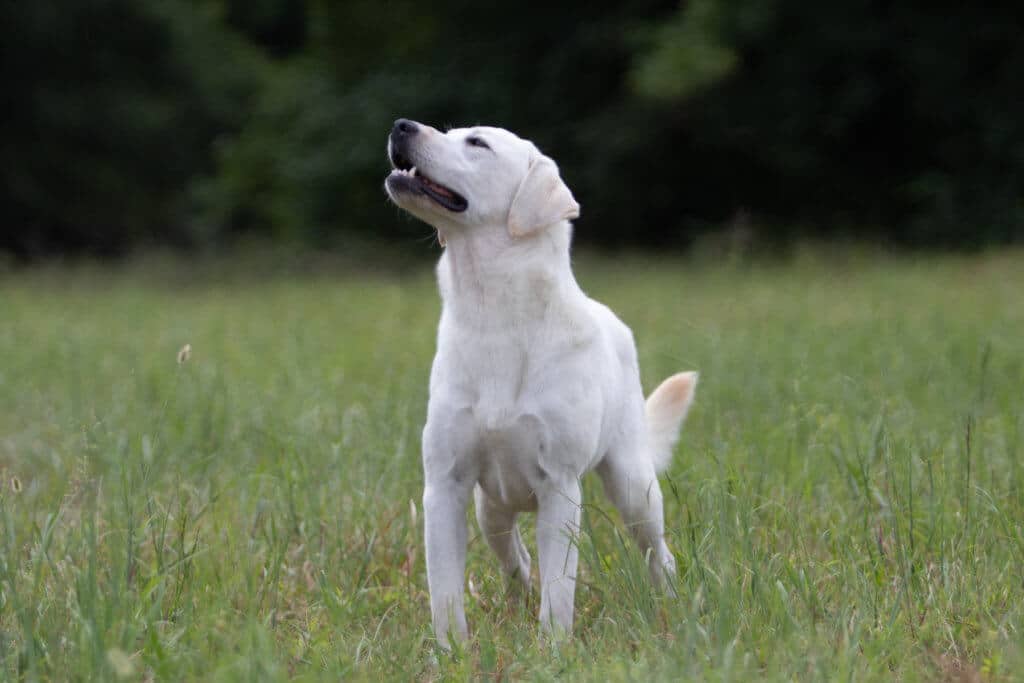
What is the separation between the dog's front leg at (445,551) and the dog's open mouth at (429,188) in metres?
0.76

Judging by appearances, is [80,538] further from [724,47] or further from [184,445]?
[724,47]

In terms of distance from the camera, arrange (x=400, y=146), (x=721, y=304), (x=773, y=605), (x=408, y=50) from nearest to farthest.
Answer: (x=773, y=605), (x=400, y=146), (x=721, y=304), (x=408, y=50)

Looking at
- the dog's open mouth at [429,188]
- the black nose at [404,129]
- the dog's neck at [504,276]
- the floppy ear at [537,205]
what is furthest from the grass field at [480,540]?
the black nose at [404,129]

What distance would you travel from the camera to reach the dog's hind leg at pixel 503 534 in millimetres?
3412

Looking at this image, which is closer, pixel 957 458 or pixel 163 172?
pixel 957 458

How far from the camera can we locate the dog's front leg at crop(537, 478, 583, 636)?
121 inches

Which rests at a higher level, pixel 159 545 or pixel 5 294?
pixel 159 545

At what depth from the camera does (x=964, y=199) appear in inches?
628

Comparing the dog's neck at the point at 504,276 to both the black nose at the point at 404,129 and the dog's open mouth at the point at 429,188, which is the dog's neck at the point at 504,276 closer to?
the dog's open mouth at the point at 429,188

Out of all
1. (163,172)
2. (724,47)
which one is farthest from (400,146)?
(163,172)

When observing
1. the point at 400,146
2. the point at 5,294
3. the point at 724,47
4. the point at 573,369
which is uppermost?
the point at 724,47

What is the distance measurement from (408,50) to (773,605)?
56.8 feet

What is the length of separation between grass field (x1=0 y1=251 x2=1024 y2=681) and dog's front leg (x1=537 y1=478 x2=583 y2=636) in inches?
3.0

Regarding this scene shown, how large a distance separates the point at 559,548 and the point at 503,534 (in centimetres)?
36
